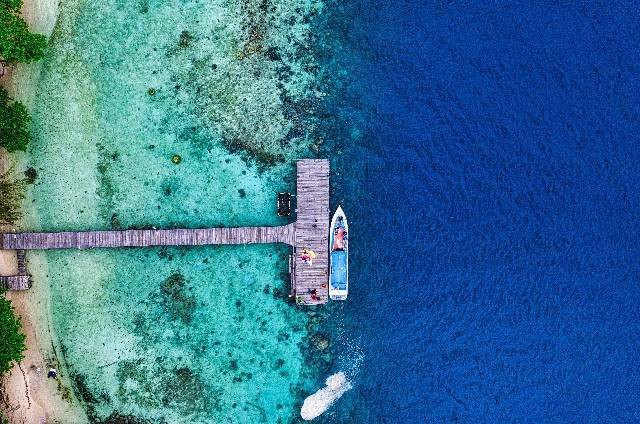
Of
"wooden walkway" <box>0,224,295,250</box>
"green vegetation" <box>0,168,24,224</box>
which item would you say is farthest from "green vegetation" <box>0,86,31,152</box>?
"wooden walkway" <box>0,224,295,250</box>

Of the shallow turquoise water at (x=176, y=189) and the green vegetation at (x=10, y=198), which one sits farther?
the shallow turquoise water at (x=176, y=189)

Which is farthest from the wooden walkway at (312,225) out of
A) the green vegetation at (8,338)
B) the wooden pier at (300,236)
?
the green vegetation at (8,338)

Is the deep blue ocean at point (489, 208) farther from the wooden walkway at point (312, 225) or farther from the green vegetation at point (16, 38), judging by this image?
the green vegetation at point (16, 38)

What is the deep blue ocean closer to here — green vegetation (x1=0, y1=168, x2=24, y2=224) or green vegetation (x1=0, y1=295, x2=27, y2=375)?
green vegetation (x1=0, y1=295, x2=27, y2=375)

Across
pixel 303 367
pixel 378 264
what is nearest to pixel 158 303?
pixel 303 367

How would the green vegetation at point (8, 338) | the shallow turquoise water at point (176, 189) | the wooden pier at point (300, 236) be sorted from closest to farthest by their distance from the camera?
1. the green vegetation at point (8, 338)
2. the wooden pier at point (300, 236)
3. the shallow turquoise water at point (176, 189)

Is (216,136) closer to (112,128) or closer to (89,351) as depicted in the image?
(112,128)

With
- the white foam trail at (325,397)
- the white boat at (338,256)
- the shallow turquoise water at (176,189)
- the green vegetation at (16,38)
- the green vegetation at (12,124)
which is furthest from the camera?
the white foam trail at (325,397)

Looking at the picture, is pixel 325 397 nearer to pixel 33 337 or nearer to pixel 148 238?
pixel 148 238
